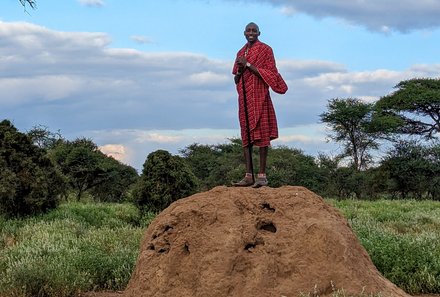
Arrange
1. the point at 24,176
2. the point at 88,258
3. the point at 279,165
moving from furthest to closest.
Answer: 1. the point at 279,165
2. the point at 24,176
3. the point at 88,258

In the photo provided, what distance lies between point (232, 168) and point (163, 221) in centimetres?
2381

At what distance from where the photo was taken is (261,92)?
815cm

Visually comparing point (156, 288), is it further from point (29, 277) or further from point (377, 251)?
point (377, 251)

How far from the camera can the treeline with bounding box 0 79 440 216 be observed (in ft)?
47.9

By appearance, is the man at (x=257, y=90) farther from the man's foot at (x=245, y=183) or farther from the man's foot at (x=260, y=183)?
the man's foot at (x=260, y=183)

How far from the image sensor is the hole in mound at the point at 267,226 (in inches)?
258

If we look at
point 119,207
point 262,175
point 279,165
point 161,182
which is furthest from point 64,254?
point 279,165

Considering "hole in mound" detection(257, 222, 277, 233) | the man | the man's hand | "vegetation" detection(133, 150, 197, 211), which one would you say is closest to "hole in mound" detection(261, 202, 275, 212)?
"hole in mound" detection(257, 222, 277, 233)

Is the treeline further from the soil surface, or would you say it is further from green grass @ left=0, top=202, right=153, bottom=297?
the soil surface

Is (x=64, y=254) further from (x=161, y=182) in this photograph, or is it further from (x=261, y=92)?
(x=161, y=182)

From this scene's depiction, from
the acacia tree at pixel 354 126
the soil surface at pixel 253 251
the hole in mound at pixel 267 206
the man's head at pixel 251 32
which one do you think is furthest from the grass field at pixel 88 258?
the acacia tree at pixel 354 126

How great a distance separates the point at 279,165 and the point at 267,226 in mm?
25043

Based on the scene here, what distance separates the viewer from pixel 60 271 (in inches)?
330

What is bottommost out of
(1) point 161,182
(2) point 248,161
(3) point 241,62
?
(1) point 161,182
